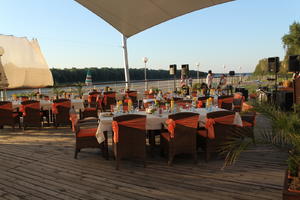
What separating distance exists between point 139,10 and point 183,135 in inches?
275

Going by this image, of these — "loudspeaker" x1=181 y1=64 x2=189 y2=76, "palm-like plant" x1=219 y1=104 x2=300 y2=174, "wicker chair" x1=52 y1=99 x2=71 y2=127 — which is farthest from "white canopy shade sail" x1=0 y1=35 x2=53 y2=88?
"palm-like plant" x1=219 y1=104 x2=300 y2=174

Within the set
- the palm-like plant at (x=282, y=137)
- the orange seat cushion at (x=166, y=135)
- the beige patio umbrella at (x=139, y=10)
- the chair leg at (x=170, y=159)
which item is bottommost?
the chair leg at (x=170, y=159)

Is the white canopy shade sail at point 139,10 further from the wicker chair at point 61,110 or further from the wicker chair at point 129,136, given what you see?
the wicker chair at point 129,136

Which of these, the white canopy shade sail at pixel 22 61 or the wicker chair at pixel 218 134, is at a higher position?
the white canopy shade sail at pixel 22 61

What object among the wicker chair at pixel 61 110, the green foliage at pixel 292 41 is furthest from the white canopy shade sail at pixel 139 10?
the green foliage at pixel 292 41

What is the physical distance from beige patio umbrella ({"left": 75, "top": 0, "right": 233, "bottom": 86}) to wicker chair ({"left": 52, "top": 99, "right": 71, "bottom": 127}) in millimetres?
3781

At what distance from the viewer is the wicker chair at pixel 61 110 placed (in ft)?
22.7

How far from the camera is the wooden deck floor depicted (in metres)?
3.13

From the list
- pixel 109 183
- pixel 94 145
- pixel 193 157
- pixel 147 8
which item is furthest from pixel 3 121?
pixel 147 8

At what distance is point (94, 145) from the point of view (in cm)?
448

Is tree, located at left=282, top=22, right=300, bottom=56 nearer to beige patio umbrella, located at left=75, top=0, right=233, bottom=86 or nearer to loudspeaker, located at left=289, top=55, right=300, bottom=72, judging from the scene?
loudspeaker, located at left=289, top=55, right=300, bottom=72

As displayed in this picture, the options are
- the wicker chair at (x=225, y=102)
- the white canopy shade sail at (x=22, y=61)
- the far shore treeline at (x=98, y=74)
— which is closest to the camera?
the wicker chair at (x=225, y=102)

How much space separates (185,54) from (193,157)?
2391 cm

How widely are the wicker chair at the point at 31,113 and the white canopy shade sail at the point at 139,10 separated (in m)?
4.02
